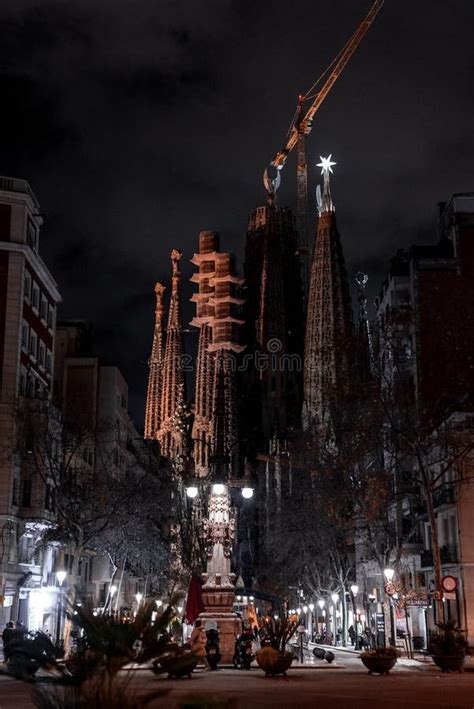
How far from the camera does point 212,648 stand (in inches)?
1161

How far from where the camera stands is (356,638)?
178ft

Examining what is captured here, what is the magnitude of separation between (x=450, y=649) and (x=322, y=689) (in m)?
9.05

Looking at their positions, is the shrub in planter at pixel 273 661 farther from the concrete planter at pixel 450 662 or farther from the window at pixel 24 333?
the window at pixel 24 333

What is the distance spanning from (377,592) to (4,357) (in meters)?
29.1

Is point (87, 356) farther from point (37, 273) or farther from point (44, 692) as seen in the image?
point (44, 692)

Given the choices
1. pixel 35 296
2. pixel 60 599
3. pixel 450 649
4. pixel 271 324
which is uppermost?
pixel 271 324

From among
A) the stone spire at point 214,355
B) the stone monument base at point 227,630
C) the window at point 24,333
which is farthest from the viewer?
the stone spire at point 214,355

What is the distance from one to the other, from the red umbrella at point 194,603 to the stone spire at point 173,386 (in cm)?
7532

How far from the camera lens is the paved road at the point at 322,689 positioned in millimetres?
19031

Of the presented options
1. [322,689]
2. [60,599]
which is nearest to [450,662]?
[322,689]

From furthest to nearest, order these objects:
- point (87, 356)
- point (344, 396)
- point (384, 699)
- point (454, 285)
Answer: point (87, 356) < point (454, 285) < point (344, 396) < point (384, 699)

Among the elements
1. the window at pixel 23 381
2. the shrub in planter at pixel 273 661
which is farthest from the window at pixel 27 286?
the shrub in planter at pixel 273 661

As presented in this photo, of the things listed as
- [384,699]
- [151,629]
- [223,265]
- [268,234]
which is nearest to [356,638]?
[384,699]

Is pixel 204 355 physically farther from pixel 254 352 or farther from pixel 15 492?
pixel 15 492
